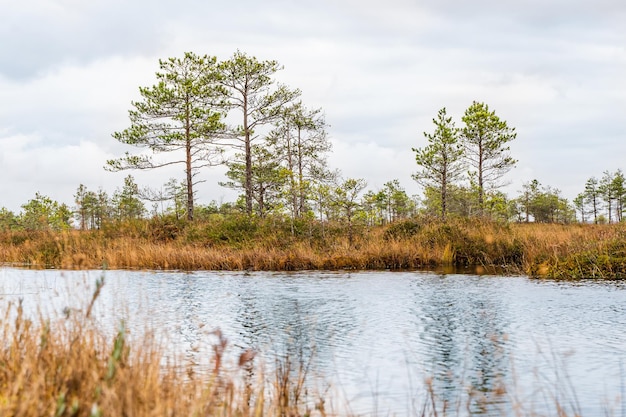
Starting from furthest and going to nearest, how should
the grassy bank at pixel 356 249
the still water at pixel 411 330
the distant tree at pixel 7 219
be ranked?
1. the distant tree at pixel 7 219
2. the grassy bank at pixel 356 249
3. the still water at pixel 411 330

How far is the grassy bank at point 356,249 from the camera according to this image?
21203 millimetres

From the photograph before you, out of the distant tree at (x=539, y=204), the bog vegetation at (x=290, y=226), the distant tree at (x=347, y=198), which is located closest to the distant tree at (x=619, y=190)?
the distant tree at (x=539, y=204)

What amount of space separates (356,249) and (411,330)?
14712mm

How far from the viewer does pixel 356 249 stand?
1024 inches

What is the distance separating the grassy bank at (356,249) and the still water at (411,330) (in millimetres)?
3118

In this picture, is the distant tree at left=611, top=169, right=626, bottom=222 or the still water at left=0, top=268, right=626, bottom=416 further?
the distant tree at left=611, top=169, right=626, bottom=222

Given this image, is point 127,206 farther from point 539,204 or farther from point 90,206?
point 539,204

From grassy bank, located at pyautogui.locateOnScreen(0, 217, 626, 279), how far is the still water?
312cm

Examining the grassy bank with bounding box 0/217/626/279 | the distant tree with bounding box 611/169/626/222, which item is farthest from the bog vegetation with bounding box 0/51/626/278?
the distant tree with bounding box 611/169/626/222

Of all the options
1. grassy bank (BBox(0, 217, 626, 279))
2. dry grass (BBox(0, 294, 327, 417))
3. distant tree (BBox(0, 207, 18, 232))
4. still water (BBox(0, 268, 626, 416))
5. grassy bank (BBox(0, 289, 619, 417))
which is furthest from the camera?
distant tree (BBox(0, 207, 18, 232))

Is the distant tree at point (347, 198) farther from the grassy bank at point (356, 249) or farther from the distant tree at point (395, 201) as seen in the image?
the distant tree at point (395, 201)

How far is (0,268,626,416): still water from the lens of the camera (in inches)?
288

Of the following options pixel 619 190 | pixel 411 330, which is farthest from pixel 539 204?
pixel 411 330

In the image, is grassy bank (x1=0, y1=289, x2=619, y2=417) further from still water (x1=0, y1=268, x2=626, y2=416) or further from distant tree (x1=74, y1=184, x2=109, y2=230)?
distant tree (x1=74, y1=184, x2=109, y2=230)
